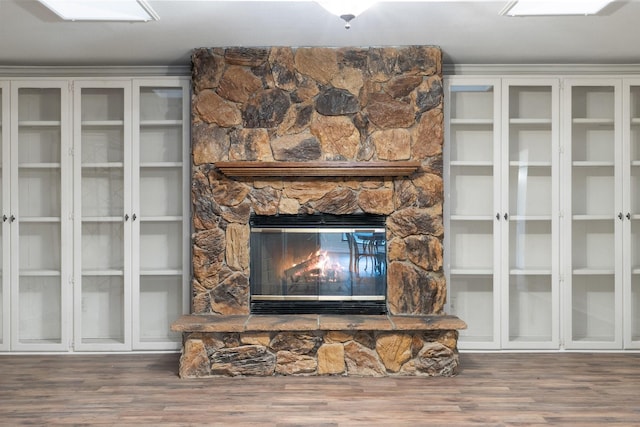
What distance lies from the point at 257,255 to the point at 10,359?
1957 mm

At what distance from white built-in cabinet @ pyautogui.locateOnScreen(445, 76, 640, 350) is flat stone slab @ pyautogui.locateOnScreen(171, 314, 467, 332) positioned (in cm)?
80

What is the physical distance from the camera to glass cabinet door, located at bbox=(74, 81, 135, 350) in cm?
466

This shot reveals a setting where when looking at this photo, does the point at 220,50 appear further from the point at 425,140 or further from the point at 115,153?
the point at 425,140

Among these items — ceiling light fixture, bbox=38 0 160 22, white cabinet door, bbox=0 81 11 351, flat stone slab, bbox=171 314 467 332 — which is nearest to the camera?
ceiling light fixture, bbox=38 0 160 22

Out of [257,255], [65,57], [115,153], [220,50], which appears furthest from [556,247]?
[65,57]

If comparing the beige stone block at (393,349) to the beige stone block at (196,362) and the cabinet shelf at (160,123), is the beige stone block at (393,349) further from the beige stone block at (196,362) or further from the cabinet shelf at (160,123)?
Answer: the cabinet shelf at (160,123)

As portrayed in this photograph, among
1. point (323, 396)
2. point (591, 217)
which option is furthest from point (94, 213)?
point (591, 217)

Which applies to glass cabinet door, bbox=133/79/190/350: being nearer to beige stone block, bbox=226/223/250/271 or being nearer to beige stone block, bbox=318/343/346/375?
beige stone block, bbox=226/223/250/271

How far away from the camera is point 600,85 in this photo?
15.3ft

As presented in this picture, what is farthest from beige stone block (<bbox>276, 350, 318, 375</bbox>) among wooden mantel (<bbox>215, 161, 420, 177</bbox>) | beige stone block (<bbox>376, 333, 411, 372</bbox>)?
wooden mantel (<bbox>215, 161, 420, 177</bbox>)

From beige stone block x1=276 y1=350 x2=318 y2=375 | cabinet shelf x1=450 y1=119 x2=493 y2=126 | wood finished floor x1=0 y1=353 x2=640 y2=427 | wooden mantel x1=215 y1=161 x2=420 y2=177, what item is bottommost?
wood finished floor x1=0 y1=353 x2=640 y2=427

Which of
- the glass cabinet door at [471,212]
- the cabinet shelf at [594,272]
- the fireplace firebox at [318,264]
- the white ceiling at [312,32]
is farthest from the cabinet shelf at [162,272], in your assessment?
the cabinet shelf at [594,272]

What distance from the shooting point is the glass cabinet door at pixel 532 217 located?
4684 millimetres

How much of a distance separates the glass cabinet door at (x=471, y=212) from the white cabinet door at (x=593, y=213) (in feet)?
1.83
